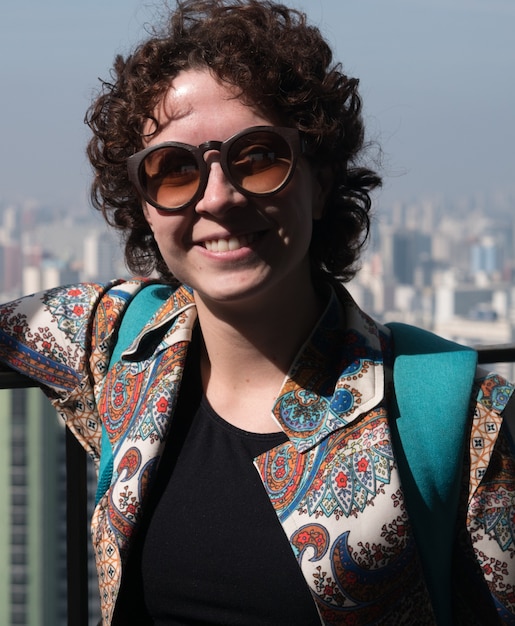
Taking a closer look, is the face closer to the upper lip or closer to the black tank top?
the upper lip

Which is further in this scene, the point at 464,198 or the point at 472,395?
the point at 464,198

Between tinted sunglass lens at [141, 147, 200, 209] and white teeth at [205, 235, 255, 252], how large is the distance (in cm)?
7

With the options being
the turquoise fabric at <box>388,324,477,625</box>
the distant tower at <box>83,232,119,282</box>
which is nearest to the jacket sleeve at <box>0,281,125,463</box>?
the turquoise fabric at <box>388,324,477,625</box>

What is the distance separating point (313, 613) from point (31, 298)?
0.73 metres

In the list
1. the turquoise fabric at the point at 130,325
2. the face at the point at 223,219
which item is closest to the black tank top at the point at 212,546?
the turquoise fabric at the point at 130,325

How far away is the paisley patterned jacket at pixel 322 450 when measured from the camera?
129 cm

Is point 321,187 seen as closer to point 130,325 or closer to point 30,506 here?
point 130,325

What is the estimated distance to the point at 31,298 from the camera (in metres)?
1.65

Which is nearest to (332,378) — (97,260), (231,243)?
A: (231,243)

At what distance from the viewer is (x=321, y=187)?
4.99 feet

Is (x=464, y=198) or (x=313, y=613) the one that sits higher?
(x=464, y=198)

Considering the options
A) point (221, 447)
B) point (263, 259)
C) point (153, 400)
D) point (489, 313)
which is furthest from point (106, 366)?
point (489, 313)

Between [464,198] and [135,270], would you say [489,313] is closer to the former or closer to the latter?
[464,198]

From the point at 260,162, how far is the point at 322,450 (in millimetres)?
423
